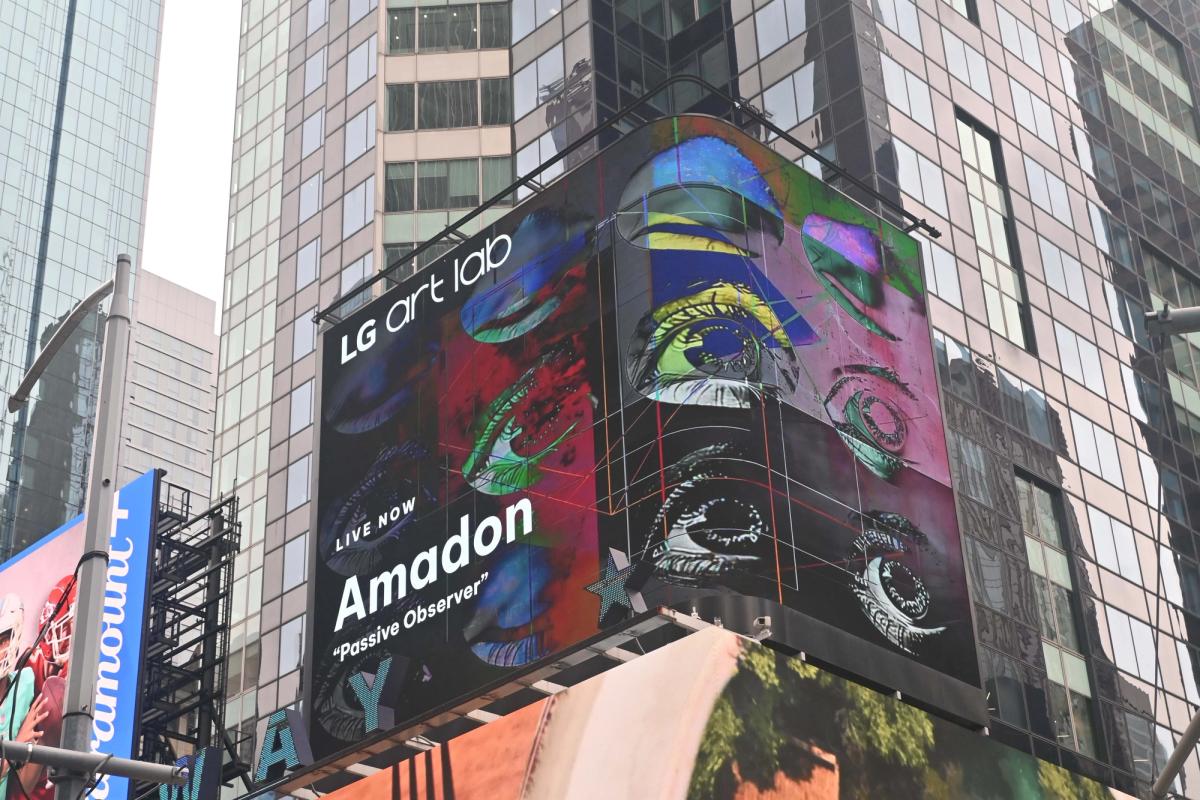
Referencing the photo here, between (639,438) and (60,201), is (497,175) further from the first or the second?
(60,201)

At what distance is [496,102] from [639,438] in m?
27.0

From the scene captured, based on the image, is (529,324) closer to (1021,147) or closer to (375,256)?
(375,256)

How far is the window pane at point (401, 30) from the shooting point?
65.8 meters

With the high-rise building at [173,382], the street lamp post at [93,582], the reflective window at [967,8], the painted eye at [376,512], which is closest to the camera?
the street lamp post at [93,582]

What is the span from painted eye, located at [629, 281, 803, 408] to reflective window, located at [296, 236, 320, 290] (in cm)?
2777

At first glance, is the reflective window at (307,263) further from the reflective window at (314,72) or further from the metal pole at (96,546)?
the metal pole at (96,546)

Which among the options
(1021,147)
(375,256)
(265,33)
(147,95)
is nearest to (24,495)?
(147,95)

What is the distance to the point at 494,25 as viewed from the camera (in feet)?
211

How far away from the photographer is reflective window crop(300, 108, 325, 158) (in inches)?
2692

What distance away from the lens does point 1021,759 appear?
116ft

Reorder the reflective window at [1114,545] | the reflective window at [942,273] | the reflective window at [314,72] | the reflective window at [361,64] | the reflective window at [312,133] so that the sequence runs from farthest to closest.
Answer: the reflective window at [314,72]
the reflective window at [312,133]
the reflective window at [361,64]
the reflective window at [1114,545]
the reflective window at [942,273]

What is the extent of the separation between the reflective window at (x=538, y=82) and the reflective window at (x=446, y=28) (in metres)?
3.47

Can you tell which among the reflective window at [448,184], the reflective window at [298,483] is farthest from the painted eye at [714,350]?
the reflective window at [298,483]

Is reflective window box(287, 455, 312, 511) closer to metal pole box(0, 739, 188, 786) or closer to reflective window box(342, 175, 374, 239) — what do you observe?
reflective window box(342, 175, 374, 239)
